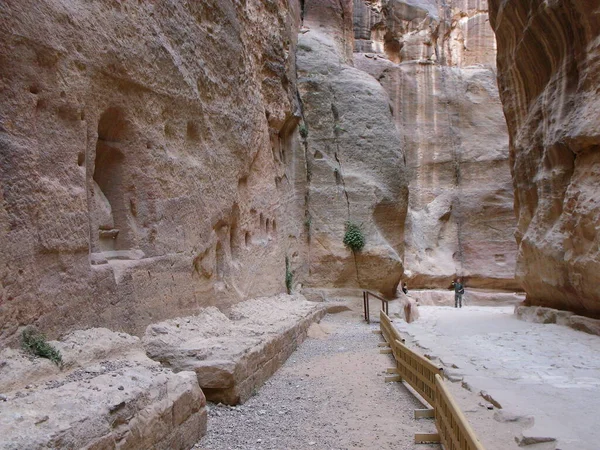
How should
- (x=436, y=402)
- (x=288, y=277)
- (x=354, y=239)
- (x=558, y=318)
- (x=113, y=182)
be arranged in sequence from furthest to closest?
(x=354, y=239), (x=288, y=277), (x=558, y=318), (x=113, y=182), (x=436, y=402)

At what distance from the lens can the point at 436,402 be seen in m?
4.78

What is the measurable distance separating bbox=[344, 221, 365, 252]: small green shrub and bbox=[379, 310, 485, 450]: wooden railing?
8098 millimetres

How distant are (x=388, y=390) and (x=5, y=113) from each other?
5.22 metres

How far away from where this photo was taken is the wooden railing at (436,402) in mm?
3265

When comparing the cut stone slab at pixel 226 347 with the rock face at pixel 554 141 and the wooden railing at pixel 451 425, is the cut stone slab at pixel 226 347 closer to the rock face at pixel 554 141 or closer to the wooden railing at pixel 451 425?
the wooden railing at pixel 451 425

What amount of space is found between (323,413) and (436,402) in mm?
1418

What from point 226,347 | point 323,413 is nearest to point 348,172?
point 226,347

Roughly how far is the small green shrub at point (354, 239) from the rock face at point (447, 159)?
8256mm

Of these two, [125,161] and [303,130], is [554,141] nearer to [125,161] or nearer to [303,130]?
[303,130]

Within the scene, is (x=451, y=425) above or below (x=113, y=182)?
below

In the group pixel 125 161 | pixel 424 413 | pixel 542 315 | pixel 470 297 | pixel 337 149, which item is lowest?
pixel 470 297

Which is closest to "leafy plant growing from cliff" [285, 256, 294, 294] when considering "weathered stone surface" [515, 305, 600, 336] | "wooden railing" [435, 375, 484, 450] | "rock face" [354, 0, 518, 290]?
"weathered stone surface" [515, 305, 600, 336]

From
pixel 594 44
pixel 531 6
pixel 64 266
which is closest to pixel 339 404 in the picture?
pixel 64 266

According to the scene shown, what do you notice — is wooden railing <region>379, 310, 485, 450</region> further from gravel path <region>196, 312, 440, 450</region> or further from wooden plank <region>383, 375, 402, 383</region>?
gravel path <region>196, 312, 440, 450</region>
